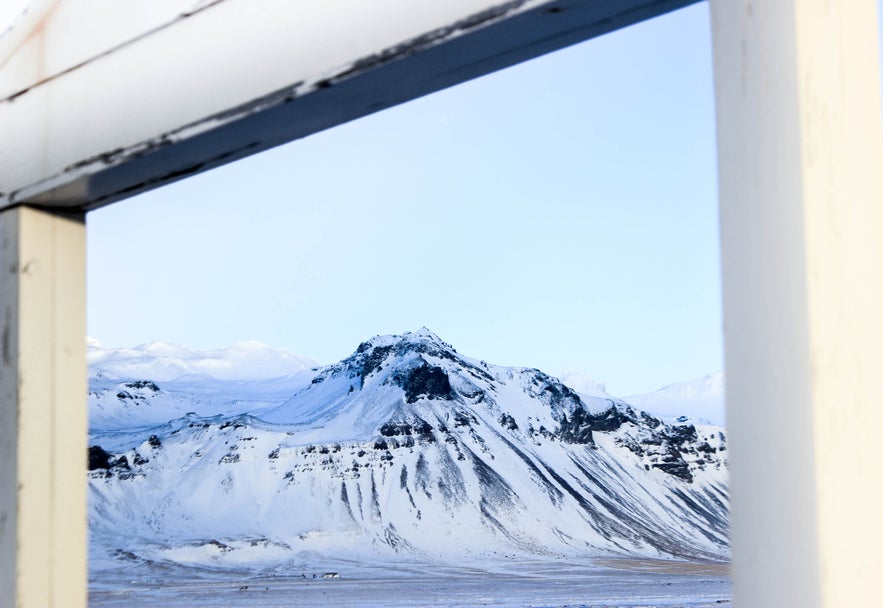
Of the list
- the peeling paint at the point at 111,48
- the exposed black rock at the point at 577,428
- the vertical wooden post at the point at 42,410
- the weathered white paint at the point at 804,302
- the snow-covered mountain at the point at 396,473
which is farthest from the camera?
the exposed black rock at the point at 577,428

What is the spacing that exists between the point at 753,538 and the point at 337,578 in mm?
20188

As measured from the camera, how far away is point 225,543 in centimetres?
2189

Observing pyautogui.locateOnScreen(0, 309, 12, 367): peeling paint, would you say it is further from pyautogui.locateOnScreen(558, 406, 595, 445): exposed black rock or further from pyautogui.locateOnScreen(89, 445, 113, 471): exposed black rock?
pyautogui.locateOnScreen(558, 406, 595, 445): exposed black rock

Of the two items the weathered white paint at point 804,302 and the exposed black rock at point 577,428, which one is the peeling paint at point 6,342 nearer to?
the weathered white paint at point 804,302

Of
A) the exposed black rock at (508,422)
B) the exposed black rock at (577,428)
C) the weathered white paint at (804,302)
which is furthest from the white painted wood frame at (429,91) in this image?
the exposed black rock at (577,428)

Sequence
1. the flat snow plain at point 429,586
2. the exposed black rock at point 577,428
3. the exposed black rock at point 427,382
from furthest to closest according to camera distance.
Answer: the exposed black rock at point 577,428 → the exposed black rock at point 427,382 → the flat snow plain at point 429,586

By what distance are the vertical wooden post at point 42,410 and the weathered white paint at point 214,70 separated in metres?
0.04

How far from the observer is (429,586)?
57.5ft

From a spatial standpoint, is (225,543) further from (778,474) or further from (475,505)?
(778,474)

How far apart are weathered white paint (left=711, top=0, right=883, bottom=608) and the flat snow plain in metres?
12.0

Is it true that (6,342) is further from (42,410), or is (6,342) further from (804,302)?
(804,302)

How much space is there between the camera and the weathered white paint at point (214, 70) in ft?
1.68

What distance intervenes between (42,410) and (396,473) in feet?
84.0

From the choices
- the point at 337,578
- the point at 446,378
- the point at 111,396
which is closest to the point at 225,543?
the point at 337,578
